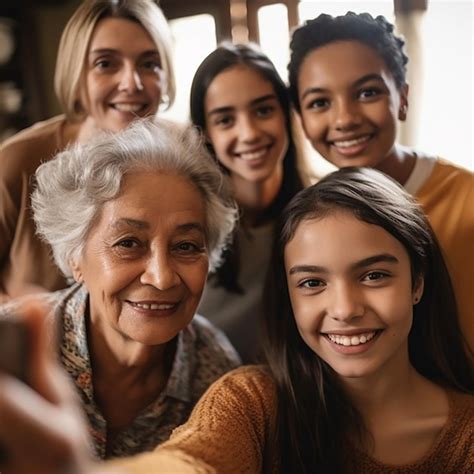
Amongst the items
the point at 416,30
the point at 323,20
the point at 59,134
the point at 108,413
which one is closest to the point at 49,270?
the point at 59,134

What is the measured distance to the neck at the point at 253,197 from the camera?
218 cm

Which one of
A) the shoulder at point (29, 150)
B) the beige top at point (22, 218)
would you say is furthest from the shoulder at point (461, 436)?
the shoulder at point (29, 150)

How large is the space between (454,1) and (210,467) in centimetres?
286

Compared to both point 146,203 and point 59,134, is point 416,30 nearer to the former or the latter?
point 59,134

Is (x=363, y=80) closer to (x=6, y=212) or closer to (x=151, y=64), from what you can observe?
(x=151, y=64)

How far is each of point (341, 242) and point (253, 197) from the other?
85 centimetres

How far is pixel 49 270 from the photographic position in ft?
6.79

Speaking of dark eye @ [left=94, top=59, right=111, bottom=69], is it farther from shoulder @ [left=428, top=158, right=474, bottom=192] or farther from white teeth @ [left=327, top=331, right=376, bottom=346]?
white teeth @ [left=327, top=331, right=376, bottom=346]

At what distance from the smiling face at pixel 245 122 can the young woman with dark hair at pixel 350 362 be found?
529 millimetres

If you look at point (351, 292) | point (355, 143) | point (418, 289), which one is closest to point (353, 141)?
point (355, 143)

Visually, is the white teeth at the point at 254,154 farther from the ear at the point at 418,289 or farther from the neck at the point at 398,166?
the ear at the point at 418,289

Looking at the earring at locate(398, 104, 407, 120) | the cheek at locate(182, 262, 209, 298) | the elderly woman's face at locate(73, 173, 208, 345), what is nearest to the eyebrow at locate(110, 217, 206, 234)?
the elderly woman's face at locate(73, 173, 208, 345)

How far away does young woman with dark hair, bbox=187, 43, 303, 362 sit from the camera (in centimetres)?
200

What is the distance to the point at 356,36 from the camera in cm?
182
